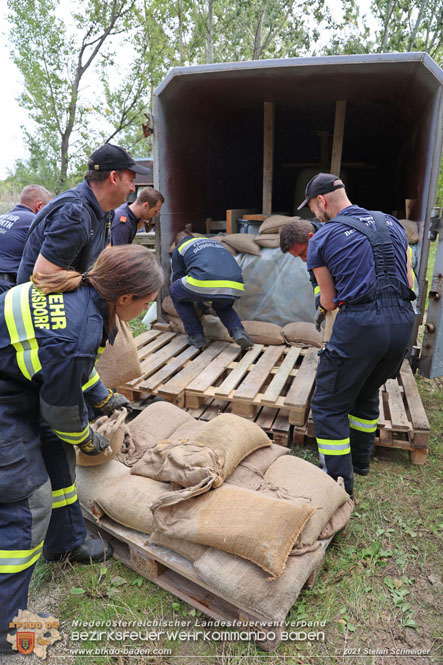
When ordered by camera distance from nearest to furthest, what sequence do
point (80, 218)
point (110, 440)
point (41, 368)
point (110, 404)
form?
point (41, 368), point (110, 440), point (110, 404), point (80, 218)

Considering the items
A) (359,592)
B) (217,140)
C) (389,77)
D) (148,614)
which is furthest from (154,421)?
(217,140)

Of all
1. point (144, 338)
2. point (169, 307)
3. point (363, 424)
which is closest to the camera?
point (363, 424)

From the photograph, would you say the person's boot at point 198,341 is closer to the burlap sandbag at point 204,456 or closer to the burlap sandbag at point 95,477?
the burlap sandbag at point 204,456

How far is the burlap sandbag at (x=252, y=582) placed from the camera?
1.81 meters

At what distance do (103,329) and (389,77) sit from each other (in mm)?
4650

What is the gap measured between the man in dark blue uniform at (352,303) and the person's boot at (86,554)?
1387 mm

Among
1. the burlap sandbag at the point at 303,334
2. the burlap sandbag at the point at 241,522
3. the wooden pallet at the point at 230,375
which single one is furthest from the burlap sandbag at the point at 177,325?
the burlap sandbag at the point at 241,522

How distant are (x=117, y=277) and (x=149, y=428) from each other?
1323 millimetres

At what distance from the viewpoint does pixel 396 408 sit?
3494 millimetres

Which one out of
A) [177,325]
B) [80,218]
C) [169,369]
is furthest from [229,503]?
[177,325]

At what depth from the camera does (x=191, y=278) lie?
446 centimetres

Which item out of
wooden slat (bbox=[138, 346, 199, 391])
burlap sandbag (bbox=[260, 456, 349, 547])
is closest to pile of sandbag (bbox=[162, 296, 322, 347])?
wooden slat (bbox=[138, 346, 199, 391])

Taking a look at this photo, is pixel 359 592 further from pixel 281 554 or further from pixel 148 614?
pixel 148 614

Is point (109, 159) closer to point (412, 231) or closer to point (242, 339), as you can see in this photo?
point (242, 339)
